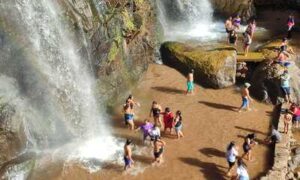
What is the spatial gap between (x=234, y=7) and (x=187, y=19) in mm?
3546

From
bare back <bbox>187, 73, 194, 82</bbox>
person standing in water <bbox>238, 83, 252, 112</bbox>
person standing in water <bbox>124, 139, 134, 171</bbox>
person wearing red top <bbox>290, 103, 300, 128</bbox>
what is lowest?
person standing in water <bbox>124, 139, 134, 171</bbox>

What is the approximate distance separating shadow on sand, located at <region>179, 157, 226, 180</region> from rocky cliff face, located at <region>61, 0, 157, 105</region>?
6474mm

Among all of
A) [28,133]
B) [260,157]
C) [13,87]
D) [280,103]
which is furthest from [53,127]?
[280,103]

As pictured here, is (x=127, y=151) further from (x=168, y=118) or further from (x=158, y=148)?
(x=168, y=118)

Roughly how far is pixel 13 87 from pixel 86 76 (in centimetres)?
427

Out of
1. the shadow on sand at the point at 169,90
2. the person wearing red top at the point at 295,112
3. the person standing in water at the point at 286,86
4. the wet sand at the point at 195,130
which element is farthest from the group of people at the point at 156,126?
the person standing in water at the point at 286,86

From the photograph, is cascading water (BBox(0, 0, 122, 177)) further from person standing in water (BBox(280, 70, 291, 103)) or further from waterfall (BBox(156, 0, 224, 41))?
waterfall (BBox(156, 0, 224, 41))

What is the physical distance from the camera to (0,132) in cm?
2028

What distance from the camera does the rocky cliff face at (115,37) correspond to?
2416 cm

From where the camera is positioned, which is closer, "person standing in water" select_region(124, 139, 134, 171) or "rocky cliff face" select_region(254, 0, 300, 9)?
"person standing in water" select_region(124, 139, 134, 171)

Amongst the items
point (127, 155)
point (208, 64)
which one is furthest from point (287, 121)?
point (127, 155)

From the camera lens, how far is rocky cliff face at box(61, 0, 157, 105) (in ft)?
79.3

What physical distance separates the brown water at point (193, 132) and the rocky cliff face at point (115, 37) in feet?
3.71

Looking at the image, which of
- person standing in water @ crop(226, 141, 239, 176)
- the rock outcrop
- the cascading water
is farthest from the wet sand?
the rock outcrop
